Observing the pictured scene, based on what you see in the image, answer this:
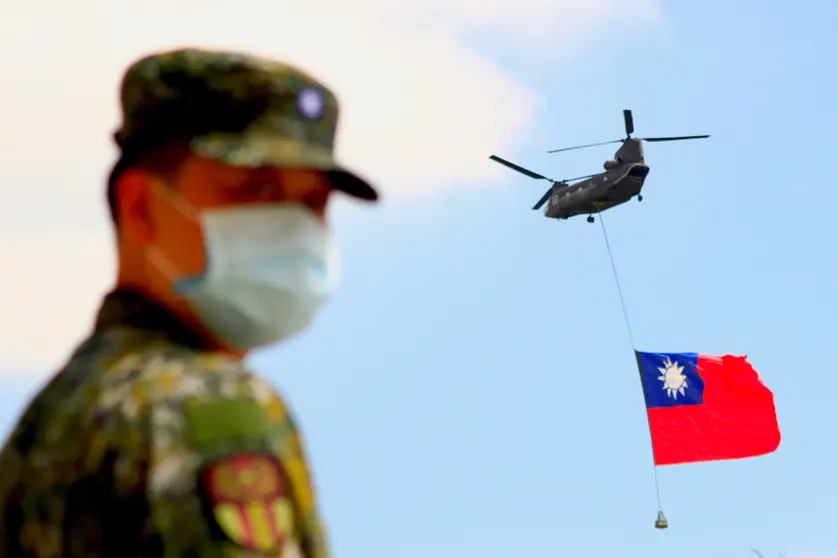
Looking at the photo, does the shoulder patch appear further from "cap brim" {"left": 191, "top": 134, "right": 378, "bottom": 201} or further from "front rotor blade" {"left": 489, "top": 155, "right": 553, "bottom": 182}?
"front rotor blade" {"left": 489, "top": 155, "right": 553, "bottom": 182}

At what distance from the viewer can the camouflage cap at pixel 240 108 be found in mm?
3977

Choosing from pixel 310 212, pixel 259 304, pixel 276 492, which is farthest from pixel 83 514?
pixel 310 212

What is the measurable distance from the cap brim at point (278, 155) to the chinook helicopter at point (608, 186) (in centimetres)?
4203

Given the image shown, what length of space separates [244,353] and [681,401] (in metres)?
28.8

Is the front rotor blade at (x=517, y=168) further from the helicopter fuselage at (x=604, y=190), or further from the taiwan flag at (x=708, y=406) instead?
the taiwan flag at (x=708, y=406)

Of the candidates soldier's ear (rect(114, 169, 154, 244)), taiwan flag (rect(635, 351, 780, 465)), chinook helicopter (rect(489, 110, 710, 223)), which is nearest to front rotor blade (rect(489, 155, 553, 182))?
chinook helicopter (rect(489, 110, 710, 223))

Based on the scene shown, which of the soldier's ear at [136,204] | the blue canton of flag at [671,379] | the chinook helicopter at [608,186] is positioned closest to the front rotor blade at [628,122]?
the chinook helicopter at [608,186]

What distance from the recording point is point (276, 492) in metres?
3.63

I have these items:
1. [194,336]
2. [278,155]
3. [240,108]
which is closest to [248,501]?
[194,336]

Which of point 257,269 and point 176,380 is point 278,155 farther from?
point 176,380

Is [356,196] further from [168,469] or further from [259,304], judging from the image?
[168,469]

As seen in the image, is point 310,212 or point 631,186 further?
point 631,186

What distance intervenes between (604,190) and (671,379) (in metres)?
14.3

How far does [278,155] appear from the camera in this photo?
3889 millimetres
